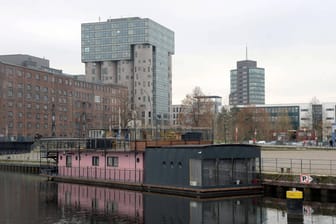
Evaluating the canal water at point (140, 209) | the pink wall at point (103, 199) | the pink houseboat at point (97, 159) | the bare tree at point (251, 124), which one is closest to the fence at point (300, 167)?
the canal water at point (140, 209)

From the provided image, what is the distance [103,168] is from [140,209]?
1968cm

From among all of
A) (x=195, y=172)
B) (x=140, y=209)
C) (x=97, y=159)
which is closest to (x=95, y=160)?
(x=97, y=159)

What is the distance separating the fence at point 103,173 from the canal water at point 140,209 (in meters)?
2.65

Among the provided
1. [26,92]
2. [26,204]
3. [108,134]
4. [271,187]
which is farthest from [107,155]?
[26,92]

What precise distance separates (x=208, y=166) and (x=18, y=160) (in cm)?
5677

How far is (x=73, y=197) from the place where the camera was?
47.6 metres

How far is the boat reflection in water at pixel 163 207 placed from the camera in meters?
35.1

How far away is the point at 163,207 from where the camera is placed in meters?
39.7

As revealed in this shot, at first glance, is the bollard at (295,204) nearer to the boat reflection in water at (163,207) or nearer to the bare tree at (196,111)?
the boat reflection in water at (163,207)

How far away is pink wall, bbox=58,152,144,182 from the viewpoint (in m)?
53.5

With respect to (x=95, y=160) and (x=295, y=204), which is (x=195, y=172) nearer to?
(x=295, y=204)

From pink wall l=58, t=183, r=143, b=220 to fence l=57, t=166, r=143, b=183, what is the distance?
2.28 m

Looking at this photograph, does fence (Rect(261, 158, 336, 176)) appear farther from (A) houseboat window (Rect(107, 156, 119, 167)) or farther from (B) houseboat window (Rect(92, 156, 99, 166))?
(B) houseboat window (Rect(92, 156, 99, 166))

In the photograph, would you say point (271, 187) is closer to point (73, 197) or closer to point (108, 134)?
point (73, 197)
